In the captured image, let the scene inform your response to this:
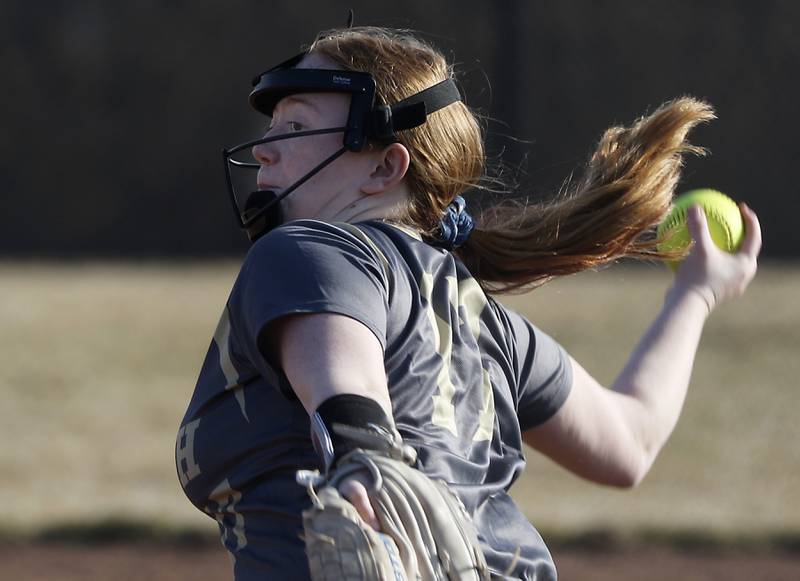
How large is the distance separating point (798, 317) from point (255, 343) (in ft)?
25.9

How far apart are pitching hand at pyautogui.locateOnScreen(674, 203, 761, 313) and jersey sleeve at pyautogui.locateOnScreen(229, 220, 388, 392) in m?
0.97

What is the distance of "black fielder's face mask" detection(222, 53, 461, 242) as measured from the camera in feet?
6.17

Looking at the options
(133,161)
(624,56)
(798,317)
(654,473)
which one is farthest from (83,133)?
(654,473)

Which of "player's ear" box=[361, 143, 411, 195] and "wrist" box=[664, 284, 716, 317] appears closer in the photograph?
"player's ear" box=[361, 143, 411, 195]

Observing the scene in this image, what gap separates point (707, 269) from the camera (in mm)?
2477

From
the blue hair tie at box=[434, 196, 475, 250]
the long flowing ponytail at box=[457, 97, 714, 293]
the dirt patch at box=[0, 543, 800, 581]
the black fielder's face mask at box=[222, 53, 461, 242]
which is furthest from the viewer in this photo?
the dirt patch at box=[0, 543, 800, 581]

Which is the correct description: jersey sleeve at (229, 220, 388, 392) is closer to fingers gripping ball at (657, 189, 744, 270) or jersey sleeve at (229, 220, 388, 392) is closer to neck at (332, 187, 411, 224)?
neck at (332, 187, 411, 224)

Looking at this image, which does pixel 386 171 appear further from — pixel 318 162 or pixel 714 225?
pixel 714 225

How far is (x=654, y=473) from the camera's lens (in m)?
6.64

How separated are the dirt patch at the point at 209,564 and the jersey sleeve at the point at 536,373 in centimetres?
302

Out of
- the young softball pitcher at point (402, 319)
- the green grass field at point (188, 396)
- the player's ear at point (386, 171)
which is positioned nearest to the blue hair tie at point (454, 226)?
the young softball pitcher at point (402, 319)

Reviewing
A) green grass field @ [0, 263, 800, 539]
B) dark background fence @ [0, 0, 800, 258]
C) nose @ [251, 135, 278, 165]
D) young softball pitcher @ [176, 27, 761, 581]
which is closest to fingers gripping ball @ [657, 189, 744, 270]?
young softball pitcher @ [176, 27, 761, 581]

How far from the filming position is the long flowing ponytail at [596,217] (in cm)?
219

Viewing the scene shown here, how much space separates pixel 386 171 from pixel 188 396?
608cm
